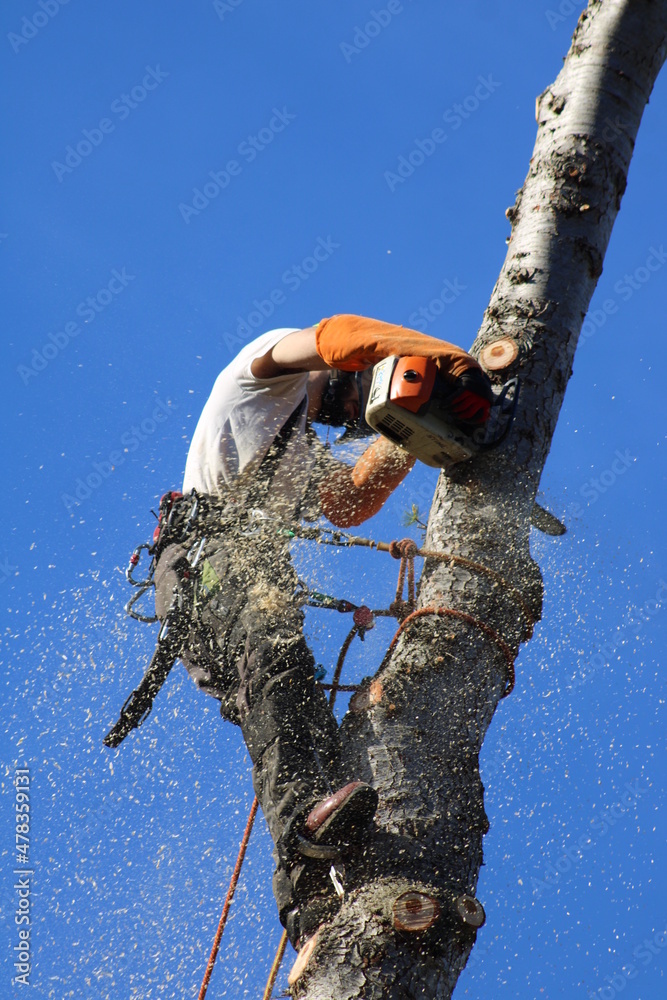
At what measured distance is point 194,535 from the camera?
366 centimetres

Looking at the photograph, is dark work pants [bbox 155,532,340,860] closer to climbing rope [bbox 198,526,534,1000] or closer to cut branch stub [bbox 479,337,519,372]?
climbing rope [bbox 198,526,534,1000]

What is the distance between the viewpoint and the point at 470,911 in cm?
223

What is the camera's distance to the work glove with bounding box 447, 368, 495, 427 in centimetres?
284

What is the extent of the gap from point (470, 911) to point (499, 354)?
1.67 metres

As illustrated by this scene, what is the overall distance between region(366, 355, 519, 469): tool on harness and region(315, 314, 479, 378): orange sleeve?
0.05 metres

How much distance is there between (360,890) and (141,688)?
163 centimetres

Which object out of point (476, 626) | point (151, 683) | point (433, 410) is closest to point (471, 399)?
point (433, 410)

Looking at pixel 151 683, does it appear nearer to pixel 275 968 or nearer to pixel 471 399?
pixel 275 968

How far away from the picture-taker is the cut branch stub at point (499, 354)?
303cm

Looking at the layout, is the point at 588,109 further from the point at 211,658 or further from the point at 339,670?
the point at 211,658

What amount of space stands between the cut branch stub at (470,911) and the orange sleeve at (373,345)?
4.84 feet

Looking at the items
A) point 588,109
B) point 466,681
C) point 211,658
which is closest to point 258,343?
point 211,658

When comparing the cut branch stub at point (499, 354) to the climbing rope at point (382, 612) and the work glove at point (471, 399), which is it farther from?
the climbing rope at point (382, 612)

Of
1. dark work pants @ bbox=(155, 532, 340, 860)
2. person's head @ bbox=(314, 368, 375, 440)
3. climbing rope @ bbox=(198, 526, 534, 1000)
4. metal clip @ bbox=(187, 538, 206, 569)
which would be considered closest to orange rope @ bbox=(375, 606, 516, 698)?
climbing rope @ bbox=(198, 526, 534, 1000)
